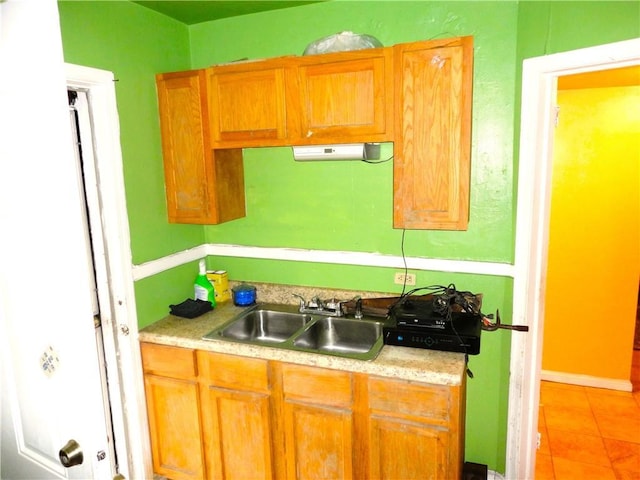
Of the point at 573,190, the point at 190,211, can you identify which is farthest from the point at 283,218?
the point at 573,190

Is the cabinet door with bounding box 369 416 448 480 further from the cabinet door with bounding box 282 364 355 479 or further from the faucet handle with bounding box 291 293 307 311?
the faucet handle with bounding box 291 293 307 311

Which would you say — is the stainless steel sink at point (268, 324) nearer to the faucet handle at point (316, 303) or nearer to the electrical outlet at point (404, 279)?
the faucet handle at point (316, 303)

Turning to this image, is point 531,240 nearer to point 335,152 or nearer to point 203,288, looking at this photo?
point 335,152

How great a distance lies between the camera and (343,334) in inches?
96.6

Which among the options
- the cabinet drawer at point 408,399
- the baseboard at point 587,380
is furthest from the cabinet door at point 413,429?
the baseboard at point 587,380

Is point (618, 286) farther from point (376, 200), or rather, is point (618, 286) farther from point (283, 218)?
point (283, 218)

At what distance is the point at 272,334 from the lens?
2.63m

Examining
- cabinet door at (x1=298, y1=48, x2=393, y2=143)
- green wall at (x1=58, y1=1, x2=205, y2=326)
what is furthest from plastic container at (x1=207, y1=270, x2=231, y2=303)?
cabinet door at (x1=298, y1=48, x2=393, y2=143)

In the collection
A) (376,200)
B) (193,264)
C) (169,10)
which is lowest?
(193,264)

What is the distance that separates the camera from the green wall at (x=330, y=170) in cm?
210

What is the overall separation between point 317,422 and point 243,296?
0.91 metres

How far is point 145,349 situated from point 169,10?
72.4 inches

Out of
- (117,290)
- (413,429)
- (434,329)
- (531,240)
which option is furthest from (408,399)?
(117,290)

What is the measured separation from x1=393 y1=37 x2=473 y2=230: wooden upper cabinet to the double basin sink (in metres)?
0.70
